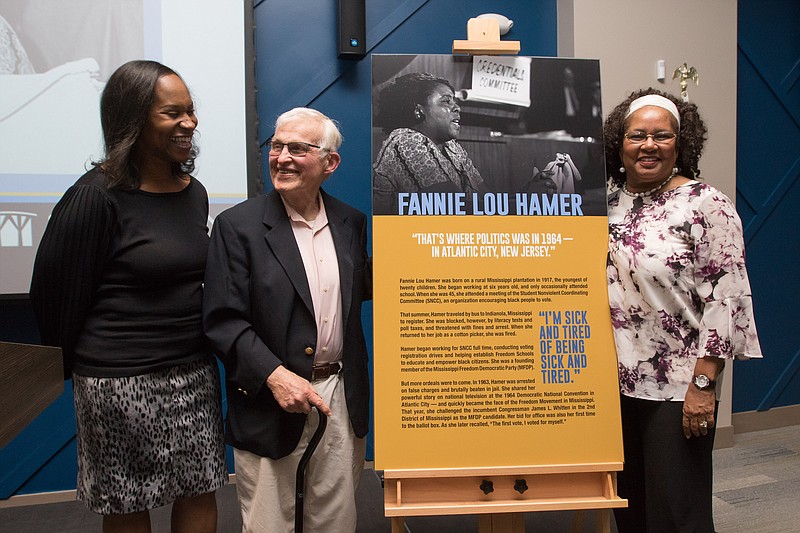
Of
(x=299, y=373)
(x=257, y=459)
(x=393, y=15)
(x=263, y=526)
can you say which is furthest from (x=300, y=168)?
(x=393, y=15)

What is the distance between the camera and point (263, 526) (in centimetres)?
180

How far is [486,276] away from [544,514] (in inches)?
62.7

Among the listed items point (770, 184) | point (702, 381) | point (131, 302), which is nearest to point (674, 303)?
point (702, 381)

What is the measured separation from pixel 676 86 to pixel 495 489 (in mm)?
2765

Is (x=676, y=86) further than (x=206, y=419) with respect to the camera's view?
Yes

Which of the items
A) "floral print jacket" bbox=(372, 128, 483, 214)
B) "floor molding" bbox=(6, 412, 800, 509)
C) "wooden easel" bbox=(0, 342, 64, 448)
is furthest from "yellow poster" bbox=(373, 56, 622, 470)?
"floor molding" bbox=(6, 412, 800, 509)

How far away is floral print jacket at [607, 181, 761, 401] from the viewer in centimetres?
177

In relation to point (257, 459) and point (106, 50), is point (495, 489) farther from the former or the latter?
point (106, 50)

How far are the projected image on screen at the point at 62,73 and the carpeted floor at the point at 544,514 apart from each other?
1055 mm

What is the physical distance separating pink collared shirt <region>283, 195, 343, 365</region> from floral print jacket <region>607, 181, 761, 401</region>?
816mm

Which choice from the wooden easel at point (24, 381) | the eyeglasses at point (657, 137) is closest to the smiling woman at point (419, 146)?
the eyeglasses at point (657, 137)

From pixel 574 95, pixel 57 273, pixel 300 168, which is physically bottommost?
pixel 57 273

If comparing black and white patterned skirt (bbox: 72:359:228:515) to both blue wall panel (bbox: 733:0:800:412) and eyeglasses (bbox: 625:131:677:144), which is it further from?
blue wall panel (bbox: 733:0:800:412)

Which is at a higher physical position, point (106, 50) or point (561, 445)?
point (106, 50)
